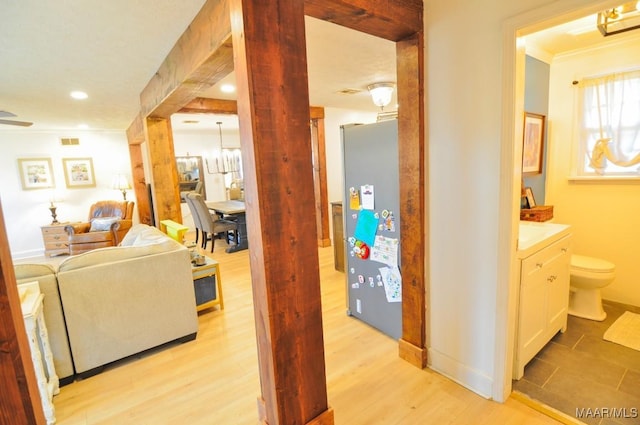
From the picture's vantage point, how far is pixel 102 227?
5375 millimetres

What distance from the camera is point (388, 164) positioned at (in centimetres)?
228

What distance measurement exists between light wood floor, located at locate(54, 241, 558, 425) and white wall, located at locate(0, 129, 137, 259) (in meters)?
5.14

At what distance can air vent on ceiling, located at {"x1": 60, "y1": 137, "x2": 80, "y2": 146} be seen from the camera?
592 cm

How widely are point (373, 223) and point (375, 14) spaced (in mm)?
1418

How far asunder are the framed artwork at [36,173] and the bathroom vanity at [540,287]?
7521 mm

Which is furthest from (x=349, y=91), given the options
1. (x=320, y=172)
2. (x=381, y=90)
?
(x=320, y=172)

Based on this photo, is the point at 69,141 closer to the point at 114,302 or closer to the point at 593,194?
the point at 114,302

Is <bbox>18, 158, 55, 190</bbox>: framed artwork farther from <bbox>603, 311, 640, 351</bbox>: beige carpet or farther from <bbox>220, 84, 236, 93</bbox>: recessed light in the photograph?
<bbox>603, 311, 640, 351</bbox>: beige carpet

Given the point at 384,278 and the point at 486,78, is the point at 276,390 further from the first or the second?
the point at 486,78

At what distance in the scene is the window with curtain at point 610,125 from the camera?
2.59 meters

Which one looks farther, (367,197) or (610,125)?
(610,125)

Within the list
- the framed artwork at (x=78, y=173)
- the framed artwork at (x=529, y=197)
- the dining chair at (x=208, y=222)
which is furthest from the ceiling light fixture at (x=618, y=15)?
the framed artwork at (x=78, y=173)

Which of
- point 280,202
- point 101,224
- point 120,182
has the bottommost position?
point 101,224

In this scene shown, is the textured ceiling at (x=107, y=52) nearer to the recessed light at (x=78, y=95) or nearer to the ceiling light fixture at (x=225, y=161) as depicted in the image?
the recessed light at (x=78, y=95)
